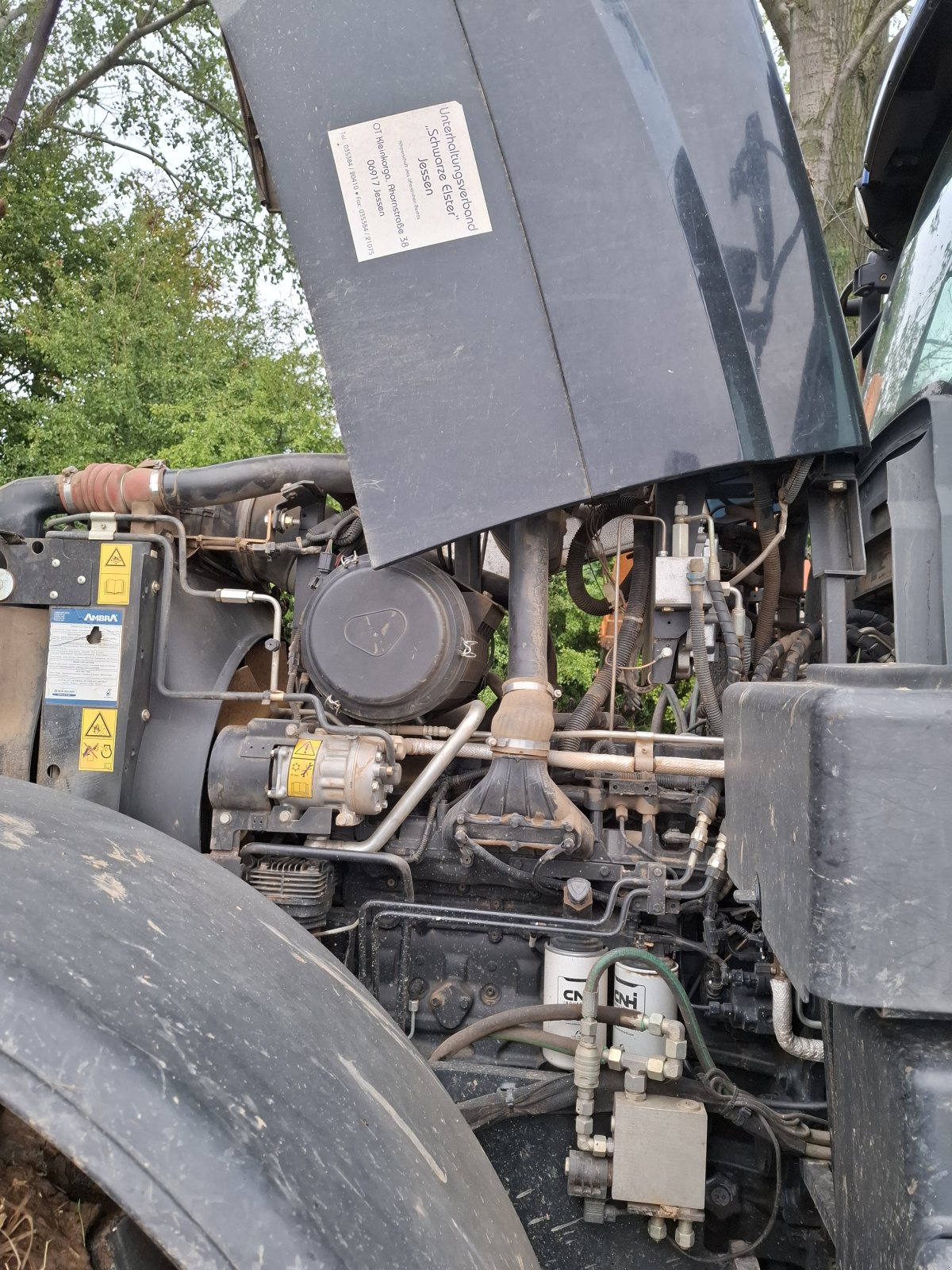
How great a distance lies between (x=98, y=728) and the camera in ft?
7.13

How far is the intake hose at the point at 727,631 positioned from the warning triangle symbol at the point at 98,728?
4.50 feet

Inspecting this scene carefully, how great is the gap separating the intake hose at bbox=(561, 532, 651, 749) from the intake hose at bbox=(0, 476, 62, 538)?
1.41m

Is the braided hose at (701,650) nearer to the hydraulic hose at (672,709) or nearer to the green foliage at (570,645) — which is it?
the hydraulic hose at (672,709)

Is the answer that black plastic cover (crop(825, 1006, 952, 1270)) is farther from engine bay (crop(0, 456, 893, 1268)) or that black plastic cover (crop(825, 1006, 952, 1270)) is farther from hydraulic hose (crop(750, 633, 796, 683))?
hydraulic hose (crop(750, 633, 796, 683))

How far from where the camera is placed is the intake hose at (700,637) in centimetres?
204

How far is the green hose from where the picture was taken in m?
1.83

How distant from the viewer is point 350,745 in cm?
209

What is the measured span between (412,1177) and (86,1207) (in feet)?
1.09

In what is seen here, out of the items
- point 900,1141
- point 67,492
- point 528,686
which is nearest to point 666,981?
point 528,686

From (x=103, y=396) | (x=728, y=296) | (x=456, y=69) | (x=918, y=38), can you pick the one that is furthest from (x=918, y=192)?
(x=103, y=396)

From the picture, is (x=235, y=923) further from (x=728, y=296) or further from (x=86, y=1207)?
(x=728, y=296)

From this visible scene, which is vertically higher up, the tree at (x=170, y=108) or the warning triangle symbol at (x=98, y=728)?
the tree at (x=170, y=108)

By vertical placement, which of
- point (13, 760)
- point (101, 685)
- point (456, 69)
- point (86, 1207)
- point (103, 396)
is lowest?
point (86, 1207)

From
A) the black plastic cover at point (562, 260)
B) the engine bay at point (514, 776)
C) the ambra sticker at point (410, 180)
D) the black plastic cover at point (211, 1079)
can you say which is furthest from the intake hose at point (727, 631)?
the black plastic cover at point (211, 1079)
